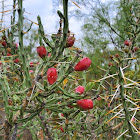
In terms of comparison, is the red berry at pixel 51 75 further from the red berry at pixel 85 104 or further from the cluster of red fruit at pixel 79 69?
the red berry at pixel 85 104

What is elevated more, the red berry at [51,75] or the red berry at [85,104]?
the red berry at [51,75]

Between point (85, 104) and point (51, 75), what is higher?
point (51, 75)

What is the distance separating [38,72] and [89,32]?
5.90m

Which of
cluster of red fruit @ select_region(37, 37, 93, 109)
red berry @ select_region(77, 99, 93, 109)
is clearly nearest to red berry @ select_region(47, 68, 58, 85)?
cluster of red fruit @ select_region(37, 37, 93, 109)

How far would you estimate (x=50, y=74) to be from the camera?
0.80 meters

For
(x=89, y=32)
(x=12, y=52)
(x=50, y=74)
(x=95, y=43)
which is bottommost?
(x=50, y=74)

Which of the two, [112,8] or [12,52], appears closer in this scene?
[12,52]

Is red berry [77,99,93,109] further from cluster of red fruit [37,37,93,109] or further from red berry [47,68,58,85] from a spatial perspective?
red berry [47,68,58,85]

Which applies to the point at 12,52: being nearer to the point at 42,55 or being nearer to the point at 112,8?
the point at 42,55

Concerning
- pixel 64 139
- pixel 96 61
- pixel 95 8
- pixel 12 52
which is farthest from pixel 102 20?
pixel 64 139

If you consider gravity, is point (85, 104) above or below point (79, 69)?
below

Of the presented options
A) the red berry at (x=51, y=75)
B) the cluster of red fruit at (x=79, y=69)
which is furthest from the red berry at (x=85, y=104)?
the red berry at (x=51, y=75)

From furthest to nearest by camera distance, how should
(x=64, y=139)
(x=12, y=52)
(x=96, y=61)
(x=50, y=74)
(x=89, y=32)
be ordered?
(x=89, y=32), (x=96, y=61), (x=12, y=52), (x=64, y=139), (x=50, y=74)

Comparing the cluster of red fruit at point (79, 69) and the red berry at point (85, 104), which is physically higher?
the cluster of red fruit at point (79, 69)
